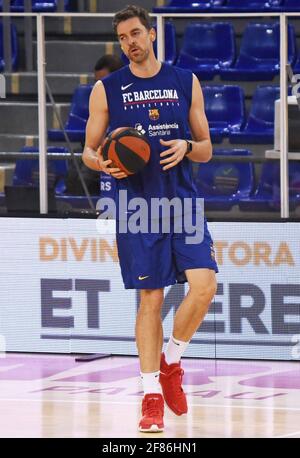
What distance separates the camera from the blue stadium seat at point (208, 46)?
11617 millimetres

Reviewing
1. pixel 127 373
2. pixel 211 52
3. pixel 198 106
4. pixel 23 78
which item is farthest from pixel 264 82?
pixel 198 106

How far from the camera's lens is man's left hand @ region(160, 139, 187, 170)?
7129 mm

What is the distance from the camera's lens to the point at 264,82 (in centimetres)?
1077

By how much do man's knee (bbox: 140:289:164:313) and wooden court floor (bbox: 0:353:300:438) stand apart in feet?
2.10

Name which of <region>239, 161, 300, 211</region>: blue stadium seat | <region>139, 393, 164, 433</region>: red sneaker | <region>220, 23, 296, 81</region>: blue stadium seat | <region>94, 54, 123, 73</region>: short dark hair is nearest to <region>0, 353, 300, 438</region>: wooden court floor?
<region>139, 393, 164, 433</region>: red sneaker

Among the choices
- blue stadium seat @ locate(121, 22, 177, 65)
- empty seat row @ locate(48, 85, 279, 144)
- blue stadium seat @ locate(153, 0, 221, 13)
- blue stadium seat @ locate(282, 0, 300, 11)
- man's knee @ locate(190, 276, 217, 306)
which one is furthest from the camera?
blue stadium seat @ locate(153, 0, 221, 13)

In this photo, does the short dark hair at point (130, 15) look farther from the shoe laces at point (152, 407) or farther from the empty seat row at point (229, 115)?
the empty seat row at point (229, 115)

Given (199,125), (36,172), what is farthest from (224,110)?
(199,125)

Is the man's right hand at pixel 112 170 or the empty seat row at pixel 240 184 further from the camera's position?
the empty seat row at pixel 240 184

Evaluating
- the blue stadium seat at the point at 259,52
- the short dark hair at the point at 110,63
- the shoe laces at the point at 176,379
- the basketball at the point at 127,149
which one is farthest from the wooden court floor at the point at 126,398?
the blue stadium seat at the point at 259,52

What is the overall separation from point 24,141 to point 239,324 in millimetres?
2107

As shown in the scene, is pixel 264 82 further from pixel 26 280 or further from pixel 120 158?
pixel 120 158

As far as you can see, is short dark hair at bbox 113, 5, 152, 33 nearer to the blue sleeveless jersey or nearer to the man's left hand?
the blue sleeveless jersey

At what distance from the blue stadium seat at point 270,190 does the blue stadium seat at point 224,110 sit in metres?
0.68
